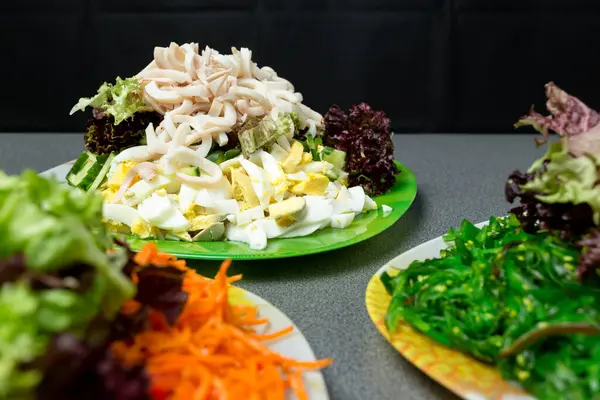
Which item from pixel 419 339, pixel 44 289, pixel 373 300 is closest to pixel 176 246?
pixel 373 300

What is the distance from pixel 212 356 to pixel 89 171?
4.18 feet

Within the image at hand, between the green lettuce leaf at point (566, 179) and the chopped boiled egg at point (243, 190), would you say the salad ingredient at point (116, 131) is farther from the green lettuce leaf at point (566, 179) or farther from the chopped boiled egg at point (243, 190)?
the green lettuce leaf at point (566, 179)

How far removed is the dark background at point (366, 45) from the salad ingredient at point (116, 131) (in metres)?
1.86

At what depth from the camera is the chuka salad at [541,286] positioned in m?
0.97

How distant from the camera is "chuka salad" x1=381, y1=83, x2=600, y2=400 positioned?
969mm

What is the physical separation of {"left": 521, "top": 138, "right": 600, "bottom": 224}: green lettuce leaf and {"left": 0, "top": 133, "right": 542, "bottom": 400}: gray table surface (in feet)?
1.30

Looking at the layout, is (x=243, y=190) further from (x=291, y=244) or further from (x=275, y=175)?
(x=291, y=244)

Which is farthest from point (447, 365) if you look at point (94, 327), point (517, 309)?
point (94, 327)

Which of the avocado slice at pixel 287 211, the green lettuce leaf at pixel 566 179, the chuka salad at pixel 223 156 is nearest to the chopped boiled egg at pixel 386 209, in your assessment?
the chuka salad at pixel 223 156

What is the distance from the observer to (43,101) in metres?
3.95

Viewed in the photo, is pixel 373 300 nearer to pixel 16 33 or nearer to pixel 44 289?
pixel 44 289

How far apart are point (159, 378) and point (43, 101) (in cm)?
350

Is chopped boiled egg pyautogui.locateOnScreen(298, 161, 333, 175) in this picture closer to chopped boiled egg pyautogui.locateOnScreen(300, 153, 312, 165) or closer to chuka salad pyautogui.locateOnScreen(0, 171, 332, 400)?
chopped boiled egg pyautogui.locateOnScreen(300, 153, 312, 165)

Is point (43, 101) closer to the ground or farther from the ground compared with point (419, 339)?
closer to the ground
